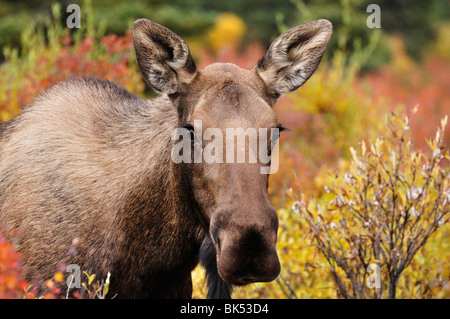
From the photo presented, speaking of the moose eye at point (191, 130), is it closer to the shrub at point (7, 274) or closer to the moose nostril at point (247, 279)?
the moose nostril at point (247, 279)

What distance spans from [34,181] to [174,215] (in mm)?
1038

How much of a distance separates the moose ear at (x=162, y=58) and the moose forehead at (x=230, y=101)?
122mm

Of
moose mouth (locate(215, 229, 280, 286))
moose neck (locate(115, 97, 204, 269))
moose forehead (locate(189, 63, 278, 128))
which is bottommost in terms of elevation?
moose mouth (locate(215, 229, 280, 286))

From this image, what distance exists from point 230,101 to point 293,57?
0.86 metres

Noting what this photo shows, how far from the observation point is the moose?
3.74m

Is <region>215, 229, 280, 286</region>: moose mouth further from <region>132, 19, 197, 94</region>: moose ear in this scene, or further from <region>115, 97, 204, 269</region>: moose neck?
<region>132, 19, 197, 94</region>: moose ear

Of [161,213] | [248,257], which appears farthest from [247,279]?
[161,213]

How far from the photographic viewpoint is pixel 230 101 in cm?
374

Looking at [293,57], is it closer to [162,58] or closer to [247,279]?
[162,58]

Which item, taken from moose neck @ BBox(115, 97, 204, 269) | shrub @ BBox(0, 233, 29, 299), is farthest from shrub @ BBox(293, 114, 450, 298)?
→ shrub @ BBox(0, 233, 29, 299)

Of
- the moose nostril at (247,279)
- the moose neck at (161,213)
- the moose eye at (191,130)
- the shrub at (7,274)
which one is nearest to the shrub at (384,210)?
the moose neck at (161,213)

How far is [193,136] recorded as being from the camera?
377 centimetres

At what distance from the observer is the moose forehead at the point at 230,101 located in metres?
3.66

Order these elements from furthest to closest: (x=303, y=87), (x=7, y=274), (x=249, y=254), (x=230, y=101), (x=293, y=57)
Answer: (x=303, y=87), (x=293, y=57), (x=230, y=101), (x=249, y=254), (x=7, y=274)
